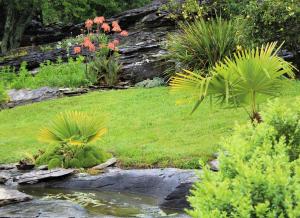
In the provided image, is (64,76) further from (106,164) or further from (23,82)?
(106,164)

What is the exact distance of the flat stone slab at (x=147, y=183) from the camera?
25.3 feet

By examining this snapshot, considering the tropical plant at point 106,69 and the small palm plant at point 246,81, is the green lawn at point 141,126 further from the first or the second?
the tropical plant at point 106,69

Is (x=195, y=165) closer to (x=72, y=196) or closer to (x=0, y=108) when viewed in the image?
(x=72, y=196)

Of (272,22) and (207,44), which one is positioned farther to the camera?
(207,44)

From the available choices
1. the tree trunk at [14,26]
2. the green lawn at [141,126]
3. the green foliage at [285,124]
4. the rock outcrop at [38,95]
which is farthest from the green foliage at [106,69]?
the green foliage at [285,124]

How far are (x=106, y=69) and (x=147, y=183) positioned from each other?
11.3m

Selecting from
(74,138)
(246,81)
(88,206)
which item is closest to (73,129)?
(74,138)

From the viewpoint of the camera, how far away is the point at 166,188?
8250 mm

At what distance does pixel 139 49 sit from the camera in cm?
2103

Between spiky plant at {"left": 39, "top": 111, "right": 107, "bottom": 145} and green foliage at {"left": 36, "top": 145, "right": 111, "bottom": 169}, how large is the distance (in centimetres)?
17

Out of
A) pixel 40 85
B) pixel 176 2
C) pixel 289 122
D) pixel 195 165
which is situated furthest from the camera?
pixel 176 2

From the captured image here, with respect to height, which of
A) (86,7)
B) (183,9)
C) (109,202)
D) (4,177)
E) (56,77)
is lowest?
(109,202)

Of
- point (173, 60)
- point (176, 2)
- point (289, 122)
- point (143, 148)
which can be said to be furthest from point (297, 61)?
point (289, 122)

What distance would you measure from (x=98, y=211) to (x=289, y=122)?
14.4 ft
